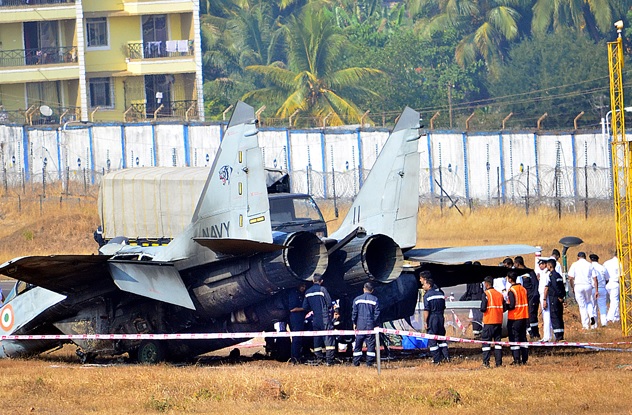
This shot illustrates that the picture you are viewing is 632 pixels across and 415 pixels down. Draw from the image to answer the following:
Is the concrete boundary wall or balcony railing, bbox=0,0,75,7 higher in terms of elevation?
balcony railing, bbox=0,0,75,7

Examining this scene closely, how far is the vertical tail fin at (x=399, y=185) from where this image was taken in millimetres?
19797

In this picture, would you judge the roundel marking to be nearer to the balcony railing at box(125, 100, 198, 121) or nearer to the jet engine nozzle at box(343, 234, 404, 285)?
the jet engine nozzle at box(343, 234, 404, 285)

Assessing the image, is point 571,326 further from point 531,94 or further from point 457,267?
point 531,94

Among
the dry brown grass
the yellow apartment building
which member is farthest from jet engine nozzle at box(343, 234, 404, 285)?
the yellow apartment building

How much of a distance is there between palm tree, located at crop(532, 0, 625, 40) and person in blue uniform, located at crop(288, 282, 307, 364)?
53.9 m

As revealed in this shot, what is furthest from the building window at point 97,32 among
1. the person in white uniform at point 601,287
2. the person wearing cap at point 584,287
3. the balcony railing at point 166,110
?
the person wearing cap at point 584,287

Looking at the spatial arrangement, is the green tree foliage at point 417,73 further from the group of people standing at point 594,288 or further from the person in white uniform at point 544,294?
the person in white uniform at point 544,294

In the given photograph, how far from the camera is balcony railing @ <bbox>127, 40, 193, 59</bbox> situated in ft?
193

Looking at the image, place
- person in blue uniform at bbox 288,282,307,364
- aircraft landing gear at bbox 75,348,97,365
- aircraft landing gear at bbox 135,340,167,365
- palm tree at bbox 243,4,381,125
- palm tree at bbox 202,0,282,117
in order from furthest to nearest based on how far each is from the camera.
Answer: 1. palm tree at bbox 202,0,282,117
2. palm tree at bbox 243,4,381,125
3. aircraft landing gear at bbox 75,348,97,365
4. aircraft landing gear at bbox 135,340,167,365
5. person in blue uniform at bbox 288,282,307,364

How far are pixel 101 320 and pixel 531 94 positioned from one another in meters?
51.2

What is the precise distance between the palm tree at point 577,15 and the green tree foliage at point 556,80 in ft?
5.72

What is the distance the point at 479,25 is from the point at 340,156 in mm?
31017

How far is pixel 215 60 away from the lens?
237 ft

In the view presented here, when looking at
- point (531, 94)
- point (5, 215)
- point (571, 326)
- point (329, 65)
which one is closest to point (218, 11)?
point (329, 65)
